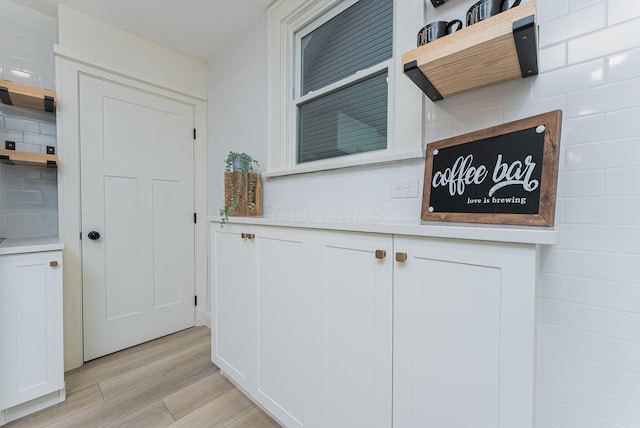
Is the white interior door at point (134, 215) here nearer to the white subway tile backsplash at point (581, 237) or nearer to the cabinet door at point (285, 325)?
the cabinet door at point (285, 325)

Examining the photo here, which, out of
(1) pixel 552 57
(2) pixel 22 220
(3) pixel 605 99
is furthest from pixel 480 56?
(2) pixel 22 220

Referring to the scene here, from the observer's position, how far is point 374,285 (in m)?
0.98

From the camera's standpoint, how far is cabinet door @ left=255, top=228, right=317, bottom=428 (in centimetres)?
123

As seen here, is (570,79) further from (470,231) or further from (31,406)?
(31,406)

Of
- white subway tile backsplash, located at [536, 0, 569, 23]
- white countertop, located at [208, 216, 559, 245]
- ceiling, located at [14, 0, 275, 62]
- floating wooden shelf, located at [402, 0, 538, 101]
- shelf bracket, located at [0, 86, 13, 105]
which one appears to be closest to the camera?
white countertop, located at [208, 216, 559, 245]

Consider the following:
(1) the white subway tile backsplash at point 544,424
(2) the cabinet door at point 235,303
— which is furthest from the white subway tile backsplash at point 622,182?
(2) the cabinet door at point 235,303

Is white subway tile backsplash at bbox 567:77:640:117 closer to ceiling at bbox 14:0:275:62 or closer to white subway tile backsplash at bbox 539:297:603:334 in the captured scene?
white subway tile backsplash at bbox 539:297:603:334

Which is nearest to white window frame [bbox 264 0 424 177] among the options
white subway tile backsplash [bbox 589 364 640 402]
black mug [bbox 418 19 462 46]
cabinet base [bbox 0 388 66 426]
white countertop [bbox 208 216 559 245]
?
black mug [bbox 418 19 462 46]

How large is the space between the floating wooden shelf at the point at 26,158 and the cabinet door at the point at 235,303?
126cm

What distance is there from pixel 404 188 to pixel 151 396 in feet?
6.73

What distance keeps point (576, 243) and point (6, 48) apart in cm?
363

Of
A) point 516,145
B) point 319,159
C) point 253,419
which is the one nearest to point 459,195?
point 516,145

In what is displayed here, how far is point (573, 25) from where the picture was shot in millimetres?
877

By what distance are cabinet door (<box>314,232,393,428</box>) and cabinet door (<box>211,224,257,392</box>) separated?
53 cm
